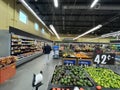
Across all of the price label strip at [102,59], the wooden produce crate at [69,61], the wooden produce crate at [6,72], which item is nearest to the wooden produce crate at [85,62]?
the wooden produce crate at [69,61]

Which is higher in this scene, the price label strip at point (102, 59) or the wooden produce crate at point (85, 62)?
the price label strip at point (102, 59)

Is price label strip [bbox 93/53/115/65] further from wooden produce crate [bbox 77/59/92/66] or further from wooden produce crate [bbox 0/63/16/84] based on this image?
wooden produce crate [bbox 0/63/16/84]

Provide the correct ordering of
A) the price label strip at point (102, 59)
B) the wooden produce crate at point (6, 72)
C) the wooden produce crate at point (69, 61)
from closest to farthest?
the price label strip at point (102, 59)
the wooden produce crate at point (6, 72)
the wooden produce crate at point (69, 61)

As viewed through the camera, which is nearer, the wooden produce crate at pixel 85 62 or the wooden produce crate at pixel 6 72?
the wooden produce crate at pixel 6 72

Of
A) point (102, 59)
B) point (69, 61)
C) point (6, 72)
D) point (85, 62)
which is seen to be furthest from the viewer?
point (85, 62)

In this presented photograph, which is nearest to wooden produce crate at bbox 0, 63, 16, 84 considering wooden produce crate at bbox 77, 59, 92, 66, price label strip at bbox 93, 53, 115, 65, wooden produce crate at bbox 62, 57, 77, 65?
wooden produce crate at bbox 62, 57, 77, 65

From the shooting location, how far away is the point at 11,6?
9586mm

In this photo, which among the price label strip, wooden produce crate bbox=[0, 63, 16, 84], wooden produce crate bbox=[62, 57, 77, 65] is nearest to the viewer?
the price label strip

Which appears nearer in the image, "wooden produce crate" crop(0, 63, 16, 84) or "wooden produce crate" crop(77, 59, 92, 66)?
"wooden produce crate" crop(0, 63, 16, 84)

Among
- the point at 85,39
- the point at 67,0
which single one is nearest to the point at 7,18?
the point at 67,0

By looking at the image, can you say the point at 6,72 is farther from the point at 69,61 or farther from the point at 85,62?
the point at 85,62

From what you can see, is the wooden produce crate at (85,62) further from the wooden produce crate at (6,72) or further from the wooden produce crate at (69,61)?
the wooden produce crate at (6,72)

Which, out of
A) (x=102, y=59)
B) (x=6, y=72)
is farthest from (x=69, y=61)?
(x=6, y=72)

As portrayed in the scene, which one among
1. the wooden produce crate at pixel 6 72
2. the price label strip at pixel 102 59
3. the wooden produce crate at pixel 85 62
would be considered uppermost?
the price label strip at pixel 102 59
